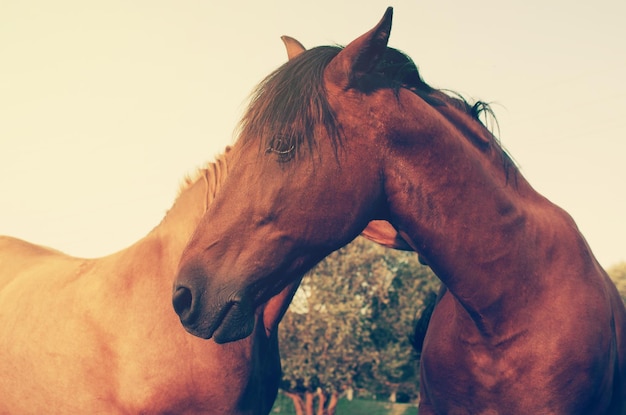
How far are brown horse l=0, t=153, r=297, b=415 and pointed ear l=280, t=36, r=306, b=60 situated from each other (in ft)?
2.92

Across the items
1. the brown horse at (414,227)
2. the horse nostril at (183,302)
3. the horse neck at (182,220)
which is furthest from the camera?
the horse neck at (182,220)

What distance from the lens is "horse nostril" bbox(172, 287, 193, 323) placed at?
113 inches

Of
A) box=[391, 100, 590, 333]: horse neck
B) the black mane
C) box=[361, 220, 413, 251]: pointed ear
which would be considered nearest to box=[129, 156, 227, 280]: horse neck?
box=[361, 220, 413, 251]: pointed ear

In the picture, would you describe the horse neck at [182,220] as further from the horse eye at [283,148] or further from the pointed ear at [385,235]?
the horse eye at [283,148]

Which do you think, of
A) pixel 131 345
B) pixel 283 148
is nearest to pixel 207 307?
pixel 283 148

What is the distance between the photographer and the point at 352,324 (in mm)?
33688

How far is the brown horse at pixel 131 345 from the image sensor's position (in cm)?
397

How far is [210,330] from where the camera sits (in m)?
2.91

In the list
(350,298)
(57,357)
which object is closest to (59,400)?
(57,357)

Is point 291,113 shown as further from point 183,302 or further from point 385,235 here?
point 385,235

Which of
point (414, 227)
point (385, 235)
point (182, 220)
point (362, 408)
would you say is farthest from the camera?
point (362, 408)

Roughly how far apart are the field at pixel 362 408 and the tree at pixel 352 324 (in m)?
2.22

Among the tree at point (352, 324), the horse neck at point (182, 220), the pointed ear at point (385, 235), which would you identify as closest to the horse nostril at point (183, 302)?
the horse neck at point (182, 220)

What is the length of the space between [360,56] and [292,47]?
3.67ft
